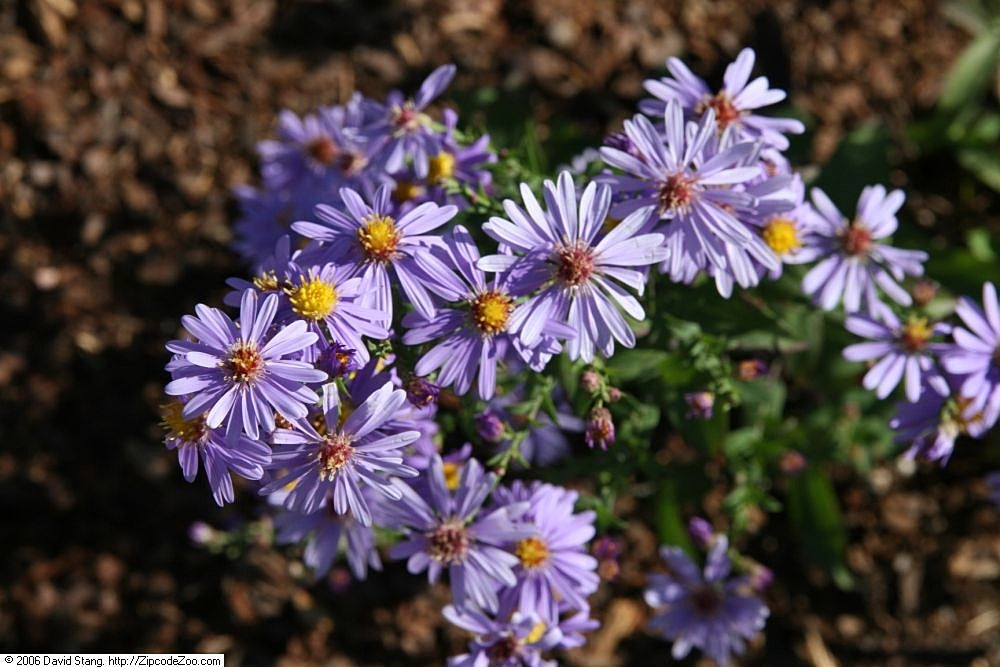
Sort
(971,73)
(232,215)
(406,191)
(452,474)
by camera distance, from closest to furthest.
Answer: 1. (452,474)
2. (406,191)
3. (971,73)
4. (232,215)

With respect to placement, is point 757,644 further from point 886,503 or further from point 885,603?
point 886,503

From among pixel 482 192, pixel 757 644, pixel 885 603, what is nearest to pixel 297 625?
pixel 757 644

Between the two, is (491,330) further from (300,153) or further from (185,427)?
(300,153)

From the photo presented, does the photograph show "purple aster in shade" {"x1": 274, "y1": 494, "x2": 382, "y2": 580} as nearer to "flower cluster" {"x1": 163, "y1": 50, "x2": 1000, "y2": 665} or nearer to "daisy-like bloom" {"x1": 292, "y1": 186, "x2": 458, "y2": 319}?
"flower cluster" {"x1": 163, "y1": 50, "x2": 1000, "y2": 665}

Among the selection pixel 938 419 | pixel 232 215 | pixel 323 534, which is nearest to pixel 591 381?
pixel 323 534

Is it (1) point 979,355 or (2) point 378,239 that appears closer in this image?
(2) point 378,239

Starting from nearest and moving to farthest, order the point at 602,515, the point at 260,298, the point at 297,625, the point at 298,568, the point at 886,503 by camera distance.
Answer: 1. the point at 260,298
2. the point at 602,515
3. the point at 298,568
4. the point at 297,625
5. the point at 886,503

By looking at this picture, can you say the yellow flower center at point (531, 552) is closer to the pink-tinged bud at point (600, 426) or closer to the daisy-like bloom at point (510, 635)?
the daisy-like bloom at point (510, 635)
